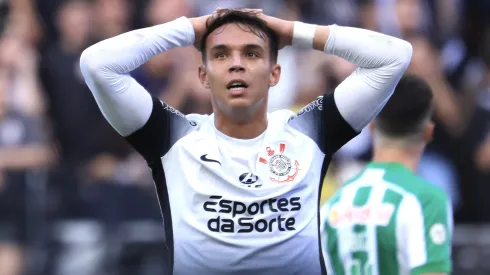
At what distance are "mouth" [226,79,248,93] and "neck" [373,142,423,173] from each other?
1083 mm

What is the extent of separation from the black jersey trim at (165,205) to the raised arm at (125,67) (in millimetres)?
242

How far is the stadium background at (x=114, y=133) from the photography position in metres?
10.4

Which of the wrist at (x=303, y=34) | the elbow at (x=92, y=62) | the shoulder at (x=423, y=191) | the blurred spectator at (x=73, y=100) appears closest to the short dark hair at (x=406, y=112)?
the shoulder at (x=423, y=191)

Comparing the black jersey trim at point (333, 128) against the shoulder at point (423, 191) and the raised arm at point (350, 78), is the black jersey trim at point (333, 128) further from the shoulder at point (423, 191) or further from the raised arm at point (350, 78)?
the shoulder at point (423, 191)

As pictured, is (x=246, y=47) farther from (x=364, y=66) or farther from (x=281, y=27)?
(x=364, y=66)

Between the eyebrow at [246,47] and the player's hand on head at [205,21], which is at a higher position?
the player's hand on head at [205,21]

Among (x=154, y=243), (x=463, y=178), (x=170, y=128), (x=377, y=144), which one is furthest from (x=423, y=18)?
(x=170, y=128)

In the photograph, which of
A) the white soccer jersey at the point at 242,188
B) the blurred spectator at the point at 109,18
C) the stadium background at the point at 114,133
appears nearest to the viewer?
the white soccer jersey at the point at 242,188

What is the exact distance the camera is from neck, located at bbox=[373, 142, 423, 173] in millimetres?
6000

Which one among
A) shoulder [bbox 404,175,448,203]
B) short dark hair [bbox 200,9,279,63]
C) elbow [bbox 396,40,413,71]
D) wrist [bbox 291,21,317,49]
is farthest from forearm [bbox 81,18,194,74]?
shoulder [bbox 404,175,448,203]

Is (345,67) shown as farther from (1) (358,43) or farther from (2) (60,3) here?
(1) (358,43)

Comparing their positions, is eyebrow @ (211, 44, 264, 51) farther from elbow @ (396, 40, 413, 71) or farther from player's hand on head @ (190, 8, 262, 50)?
elbow @ (396, 40, 413, 71)

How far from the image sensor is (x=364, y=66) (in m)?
5.55

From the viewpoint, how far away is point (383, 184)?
19.4 feet
